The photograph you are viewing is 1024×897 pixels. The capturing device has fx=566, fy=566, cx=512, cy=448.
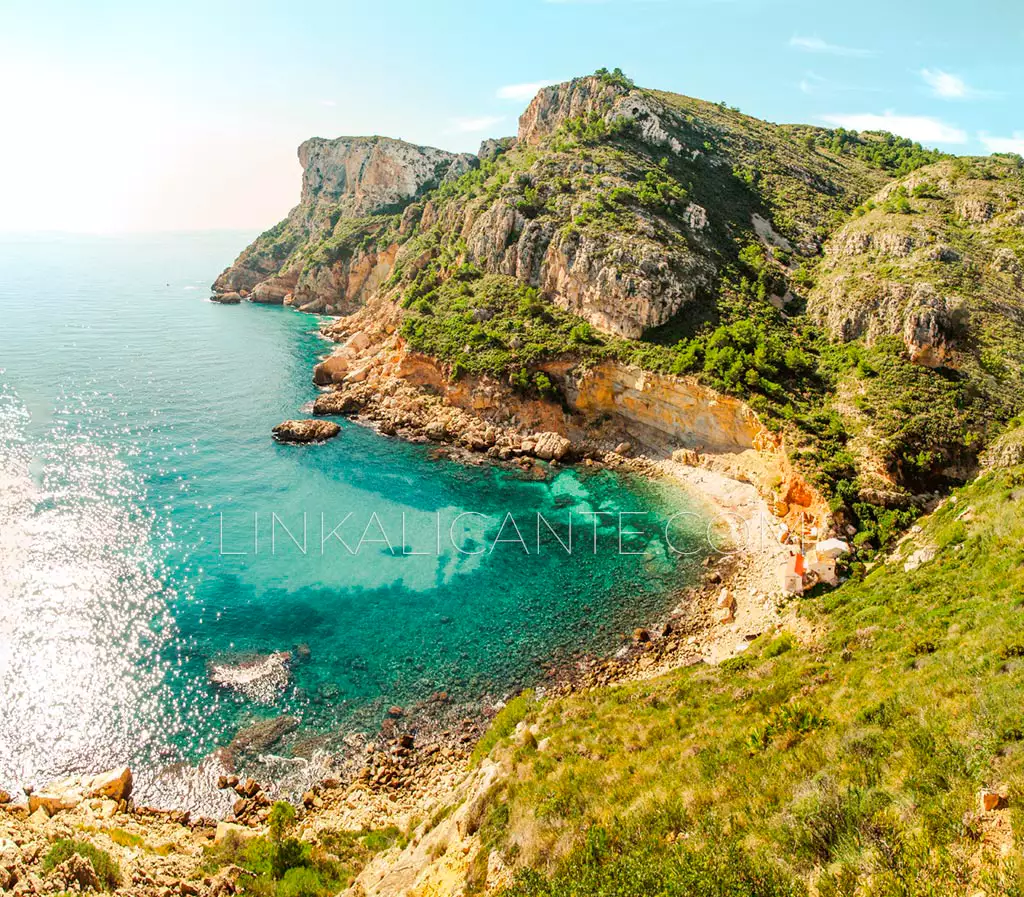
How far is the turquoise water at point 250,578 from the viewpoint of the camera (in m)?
24.8

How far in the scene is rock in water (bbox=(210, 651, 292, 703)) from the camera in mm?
26000

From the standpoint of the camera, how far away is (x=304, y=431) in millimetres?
53312

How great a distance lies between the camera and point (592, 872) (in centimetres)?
A: 1131

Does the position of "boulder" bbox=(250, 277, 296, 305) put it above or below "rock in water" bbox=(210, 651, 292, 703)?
above

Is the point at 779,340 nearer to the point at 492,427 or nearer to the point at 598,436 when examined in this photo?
the point at 598,436

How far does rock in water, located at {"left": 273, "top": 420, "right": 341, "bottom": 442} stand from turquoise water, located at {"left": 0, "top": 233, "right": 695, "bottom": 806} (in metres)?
1.29

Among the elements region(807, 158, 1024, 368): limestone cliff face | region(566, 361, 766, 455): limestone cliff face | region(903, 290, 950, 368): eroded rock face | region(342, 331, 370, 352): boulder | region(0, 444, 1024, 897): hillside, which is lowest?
region(0, 444, 1024, 897): hillside

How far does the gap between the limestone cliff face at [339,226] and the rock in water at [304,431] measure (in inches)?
2023

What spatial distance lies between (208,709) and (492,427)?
33.6 meters

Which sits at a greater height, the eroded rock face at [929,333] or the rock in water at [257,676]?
the eroded rock face at [929,333]

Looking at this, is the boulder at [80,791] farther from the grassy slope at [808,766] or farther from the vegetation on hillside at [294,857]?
the grassy slope at [808,766]

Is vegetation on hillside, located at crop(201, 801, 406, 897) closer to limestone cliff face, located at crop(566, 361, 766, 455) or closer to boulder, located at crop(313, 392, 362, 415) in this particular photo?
limestone cliff face, located at crop(566, 361, 766, 455)

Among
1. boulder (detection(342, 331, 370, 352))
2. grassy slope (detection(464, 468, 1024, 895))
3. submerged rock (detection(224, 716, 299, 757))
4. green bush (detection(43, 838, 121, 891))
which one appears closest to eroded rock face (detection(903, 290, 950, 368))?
grassy slope (detection(464, 468, 1024, 895))

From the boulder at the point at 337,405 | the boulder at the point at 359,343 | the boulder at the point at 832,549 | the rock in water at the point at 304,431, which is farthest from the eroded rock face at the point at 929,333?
the boulder at the point at 359,343
